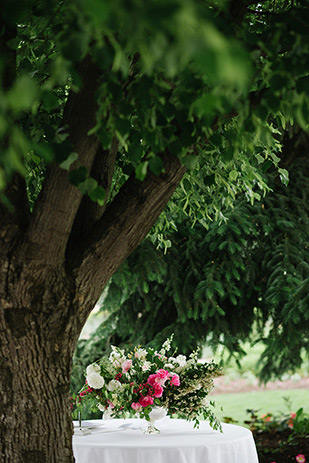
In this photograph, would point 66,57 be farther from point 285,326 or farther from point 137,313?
point 137,313

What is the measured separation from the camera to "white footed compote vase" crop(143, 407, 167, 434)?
12.4ft

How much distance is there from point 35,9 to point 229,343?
449 centimetres

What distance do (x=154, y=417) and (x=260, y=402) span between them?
8.54 metres

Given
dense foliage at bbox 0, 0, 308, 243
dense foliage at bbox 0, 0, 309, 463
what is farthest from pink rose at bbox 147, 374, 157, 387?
dense foliage at bbox 0, 0, 308, 243

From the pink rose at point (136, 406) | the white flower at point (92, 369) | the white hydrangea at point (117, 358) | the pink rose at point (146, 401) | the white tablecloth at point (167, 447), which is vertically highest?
the white hydrangea at point (117, 358)

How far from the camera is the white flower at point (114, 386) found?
3.77 meters

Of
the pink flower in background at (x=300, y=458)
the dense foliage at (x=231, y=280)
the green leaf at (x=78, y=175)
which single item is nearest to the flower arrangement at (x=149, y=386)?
the dense foliage at (x=231, y=280)

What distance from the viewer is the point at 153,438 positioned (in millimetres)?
3715

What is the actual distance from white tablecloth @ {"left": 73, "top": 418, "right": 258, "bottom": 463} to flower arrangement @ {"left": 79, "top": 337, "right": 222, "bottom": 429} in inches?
4.8

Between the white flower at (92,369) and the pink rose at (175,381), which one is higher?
the white flower at (92,369)

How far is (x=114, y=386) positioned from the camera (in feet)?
12.4

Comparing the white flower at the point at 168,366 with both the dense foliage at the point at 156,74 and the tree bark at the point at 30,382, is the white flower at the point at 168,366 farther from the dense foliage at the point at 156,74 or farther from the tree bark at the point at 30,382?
the dense foliage at the point at 156,74

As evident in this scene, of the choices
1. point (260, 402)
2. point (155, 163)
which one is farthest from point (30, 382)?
point (260, 402)

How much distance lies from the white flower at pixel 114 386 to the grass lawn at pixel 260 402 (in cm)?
798
